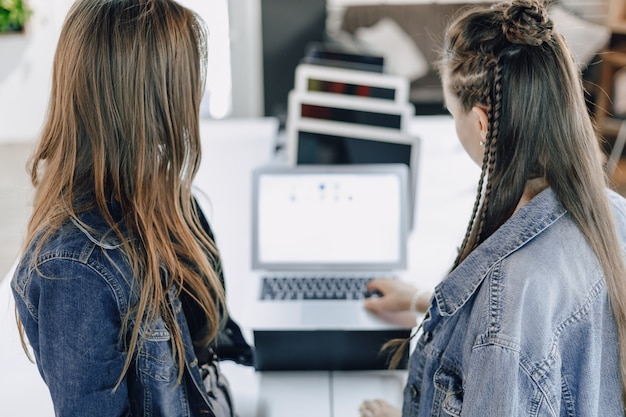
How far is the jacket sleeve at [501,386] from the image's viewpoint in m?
0.85

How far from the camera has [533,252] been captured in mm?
891

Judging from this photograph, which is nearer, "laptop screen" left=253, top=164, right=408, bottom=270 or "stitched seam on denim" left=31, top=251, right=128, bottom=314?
"stitched seam on denim" left=31, top=251, right=128, bottom=314

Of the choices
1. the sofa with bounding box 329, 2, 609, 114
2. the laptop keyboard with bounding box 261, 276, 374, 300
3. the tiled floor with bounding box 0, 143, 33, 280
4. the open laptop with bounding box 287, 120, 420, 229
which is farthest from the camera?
the sofa with bounding box 329, 2, 609, 114

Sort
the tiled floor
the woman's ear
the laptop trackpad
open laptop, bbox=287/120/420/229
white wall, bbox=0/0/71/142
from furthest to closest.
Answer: white wall, bbox=0/0/71/142 < the tiled floor < open laptop, bbox=287/120/420/229 < the laptop trackpad < the woman's ear

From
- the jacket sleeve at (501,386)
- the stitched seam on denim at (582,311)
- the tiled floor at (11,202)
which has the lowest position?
the tiled floor at (11,202)

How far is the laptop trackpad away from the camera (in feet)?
4.46

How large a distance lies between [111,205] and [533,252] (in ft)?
1.92

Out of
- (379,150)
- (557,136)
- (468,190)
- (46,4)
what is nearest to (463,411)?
(557,136)

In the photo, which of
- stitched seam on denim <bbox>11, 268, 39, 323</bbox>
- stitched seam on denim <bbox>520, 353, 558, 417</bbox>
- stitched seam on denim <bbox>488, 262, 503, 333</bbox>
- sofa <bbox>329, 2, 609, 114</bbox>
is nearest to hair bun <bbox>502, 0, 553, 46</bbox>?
stitched seam on denim <bbox>488, 262, 503, 333</bbox>

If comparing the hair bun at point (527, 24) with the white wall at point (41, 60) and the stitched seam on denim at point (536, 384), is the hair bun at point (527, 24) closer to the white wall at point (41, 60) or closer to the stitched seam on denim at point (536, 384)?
the stitched seam on denim at point (536, 384)

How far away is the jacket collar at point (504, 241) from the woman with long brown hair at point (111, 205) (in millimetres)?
420

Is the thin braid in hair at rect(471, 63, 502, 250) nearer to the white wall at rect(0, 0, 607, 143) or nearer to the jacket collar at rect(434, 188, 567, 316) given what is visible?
the jacket collar at rect(434, 188, 567, 316)

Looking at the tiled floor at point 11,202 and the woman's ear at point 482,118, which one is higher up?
the woman's ear at point 482,118

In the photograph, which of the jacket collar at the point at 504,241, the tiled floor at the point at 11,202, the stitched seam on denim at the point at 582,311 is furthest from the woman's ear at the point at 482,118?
the tiled floor at the point at 11,202
